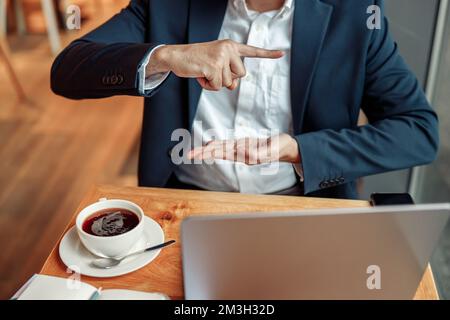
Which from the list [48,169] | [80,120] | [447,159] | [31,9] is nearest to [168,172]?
[447,159]

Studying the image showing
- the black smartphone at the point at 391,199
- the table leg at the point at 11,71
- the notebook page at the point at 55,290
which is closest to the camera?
the notebook page at the point at 55,290

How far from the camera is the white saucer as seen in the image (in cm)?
87

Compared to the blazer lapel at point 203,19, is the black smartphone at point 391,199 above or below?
below

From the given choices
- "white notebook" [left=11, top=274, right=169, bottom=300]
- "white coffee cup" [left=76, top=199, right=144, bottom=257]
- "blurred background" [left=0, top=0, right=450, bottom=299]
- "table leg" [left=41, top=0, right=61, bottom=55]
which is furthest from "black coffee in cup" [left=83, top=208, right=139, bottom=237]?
"table leg" [left=41, top=0, right=61, bottom=55]

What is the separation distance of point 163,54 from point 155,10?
0.77 feet

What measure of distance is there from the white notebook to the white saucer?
8 cm

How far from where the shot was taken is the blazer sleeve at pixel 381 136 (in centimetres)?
113

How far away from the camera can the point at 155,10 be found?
1263 millimetres

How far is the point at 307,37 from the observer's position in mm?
1191

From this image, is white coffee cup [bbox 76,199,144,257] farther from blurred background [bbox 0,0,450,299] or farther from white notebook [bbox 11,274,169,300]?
blurred background [bbox 0,0,450,299]

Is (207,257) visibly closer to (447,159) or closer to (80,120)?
(447,159)

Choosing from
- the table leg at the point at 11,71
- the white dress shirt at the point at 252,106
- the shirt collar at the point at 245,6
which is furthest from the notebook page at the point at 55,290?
the table leg at the point at 11,71

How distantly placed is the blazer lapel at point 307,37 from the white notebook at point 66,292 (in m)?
0.61

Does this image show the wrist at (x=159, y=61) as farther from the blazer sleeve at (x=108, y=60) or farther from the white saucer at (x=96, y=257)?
→ the white saucer at (x=96, y=257)
